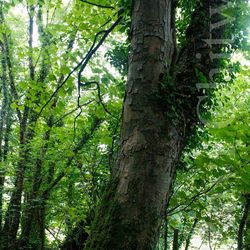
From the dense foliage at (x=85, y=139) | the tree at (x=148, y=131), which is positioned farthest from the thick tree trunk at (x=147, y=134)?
the dense foliage at (x=85, y=139)

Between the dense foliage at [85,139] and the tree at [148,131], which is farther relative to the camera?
the dense foliage at [85,139]

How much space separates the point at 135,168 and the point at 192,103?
2.42 ft

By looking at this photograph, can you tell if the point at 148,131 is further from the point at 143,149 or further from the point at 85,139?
the point at 85,139

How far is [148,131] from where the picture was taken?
61.9 inches

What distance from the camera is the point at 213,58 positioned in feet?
7.43

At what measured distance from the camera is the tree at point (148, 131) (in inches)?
57.1

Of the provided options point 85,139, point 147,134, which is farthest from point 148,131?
point 85,139

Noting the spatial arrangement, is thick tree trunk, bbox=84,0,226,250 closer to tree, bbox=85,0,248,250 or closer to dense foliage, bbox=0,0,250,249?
tree, bbox=85,0,248,250

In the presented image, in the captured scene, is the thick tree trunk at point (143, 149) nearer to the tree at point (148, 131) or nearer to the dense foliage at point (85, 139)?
the tree at point (148, 131)

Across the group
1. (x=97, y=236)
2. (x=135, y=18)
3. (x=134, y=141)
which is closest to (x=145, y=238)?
(x=97, y=236)

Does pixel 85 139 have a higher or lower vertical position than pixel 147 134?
higher

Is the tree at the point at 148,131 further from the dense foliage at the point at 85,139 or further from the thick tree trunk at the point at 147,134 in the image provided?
the dense foliage at the point at 85,139

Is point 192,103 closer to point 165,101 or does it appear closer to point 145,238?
point 165,101

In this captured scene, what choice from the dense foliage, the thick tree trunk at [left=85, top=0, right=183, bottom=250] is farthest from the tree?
the dense foliage
